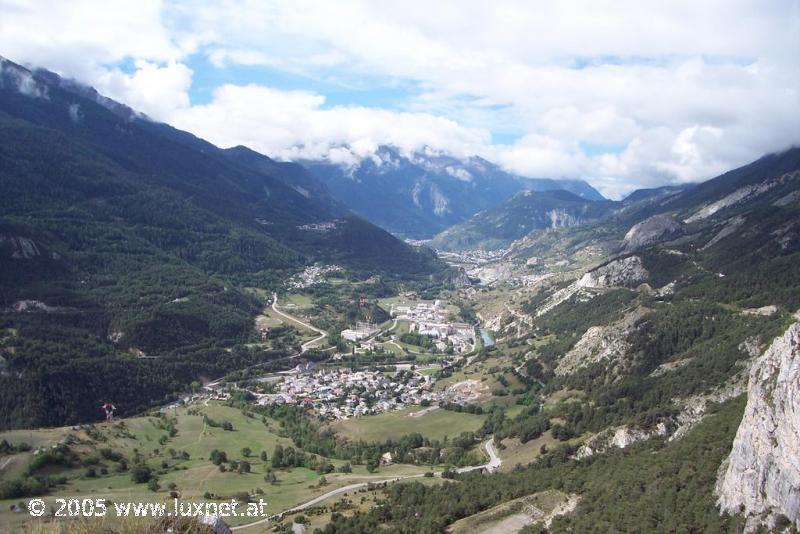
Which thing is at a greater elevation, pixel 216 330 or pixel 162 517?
pixel 162 517

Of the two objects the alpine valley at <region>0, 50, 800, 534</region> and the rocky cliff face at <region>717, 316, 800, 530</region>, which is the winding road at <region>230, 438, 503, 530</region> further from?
the rocky cliff face at <region>717, 316, 800, 530</region>

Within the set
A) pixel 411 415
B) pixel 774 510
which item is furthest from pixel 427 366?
pixel 774 510

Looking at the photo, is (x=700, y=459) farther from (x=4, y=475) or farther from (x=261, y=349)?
(x=261, y=349)

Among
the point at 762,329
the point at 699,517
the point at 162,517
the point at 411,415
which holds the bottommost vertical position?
the point at 411,415

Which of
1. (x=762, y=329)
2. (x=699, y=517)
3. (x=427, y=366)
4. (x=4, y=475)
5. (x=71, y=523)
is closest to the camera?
(x=71, y=523)

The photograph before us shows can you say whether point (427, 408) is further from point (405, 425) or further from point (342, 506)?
point (342, 506)

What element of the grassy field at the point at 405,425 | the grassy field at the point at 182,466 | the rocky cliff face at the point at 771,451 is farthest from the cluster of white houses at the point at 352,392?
the rocky cliff face at the point at 771,451

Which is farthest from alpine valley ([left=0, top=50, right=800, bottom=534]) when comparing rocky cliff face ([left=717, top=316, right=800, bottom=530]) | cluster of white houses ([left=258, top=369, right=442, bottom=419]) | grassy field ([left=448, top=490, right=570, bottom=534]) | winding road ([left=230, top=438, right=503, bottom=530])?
cluster of white houses ([left=258, top=369, right=442, bottom=419])
